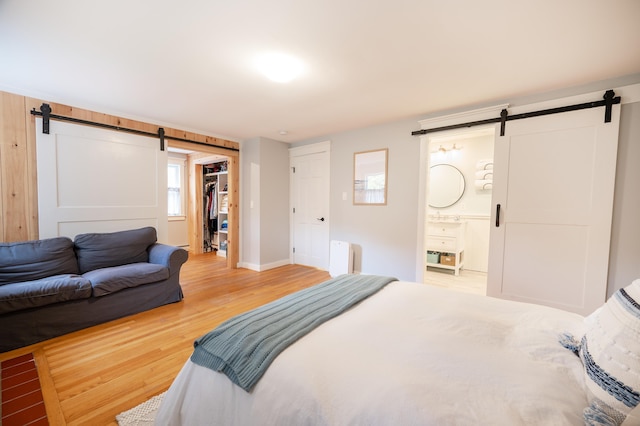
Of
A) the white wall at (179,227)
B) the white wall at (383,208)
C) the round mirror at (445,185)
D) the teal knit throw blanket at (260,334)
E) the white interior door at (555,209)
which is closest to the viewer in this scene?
the teal knit throw blanket at (260,334)

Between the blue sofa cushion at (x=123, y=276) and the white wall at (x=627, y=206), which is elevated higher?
the white wall at (x=627, y=206)

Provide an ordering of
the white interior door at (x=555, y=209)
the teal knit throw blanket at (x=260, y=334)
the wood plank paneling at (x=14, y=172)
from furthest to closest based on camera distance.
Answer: the wood plank paneling at (x=14, y=172) < the white interior door at (x=555, y=209) < the teal knit throw blanket at (x=260, y=334)

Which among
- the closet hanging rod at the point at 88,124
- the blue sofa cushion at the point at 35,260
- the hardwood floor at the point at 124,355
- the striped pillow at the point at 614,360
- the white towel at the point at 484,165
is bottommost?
the hardwood floor at the point at 124,355

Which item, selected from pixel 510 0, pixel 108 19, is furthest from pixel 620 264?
pixel 108 19

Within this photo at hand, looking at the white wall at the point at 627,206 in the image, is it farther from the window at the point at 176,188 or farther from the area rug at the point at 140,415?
the window at the point at 176,188

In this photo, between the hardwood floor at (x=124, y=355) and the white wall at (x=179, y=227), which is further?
the white wall at (x=179, y=227)

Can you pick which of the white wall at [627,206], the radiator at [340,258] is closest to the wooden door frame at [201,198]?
the radiator at [340,258]

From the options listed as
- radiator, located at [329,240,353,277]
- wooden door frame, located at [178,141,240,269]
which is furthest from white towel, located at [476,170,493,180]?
wooden door frame, located at [178,141,240,269]

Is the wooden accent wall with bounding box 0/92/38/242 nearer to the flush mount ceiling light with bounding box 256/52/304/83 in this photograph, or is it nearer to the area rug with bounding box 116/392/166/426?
the area rug with bounding box 116/392/166/426

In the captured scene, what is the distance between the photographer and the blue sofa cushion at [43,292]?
81.0 inches

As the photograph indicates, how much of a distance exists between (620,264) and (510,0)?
2.56 metres

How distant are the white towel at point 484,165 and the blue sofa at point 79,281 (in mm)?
4775

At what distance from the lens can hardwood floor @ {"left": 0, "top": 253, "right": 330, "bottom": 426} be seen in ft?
5.18

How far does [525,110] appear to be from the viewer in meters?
2.77
